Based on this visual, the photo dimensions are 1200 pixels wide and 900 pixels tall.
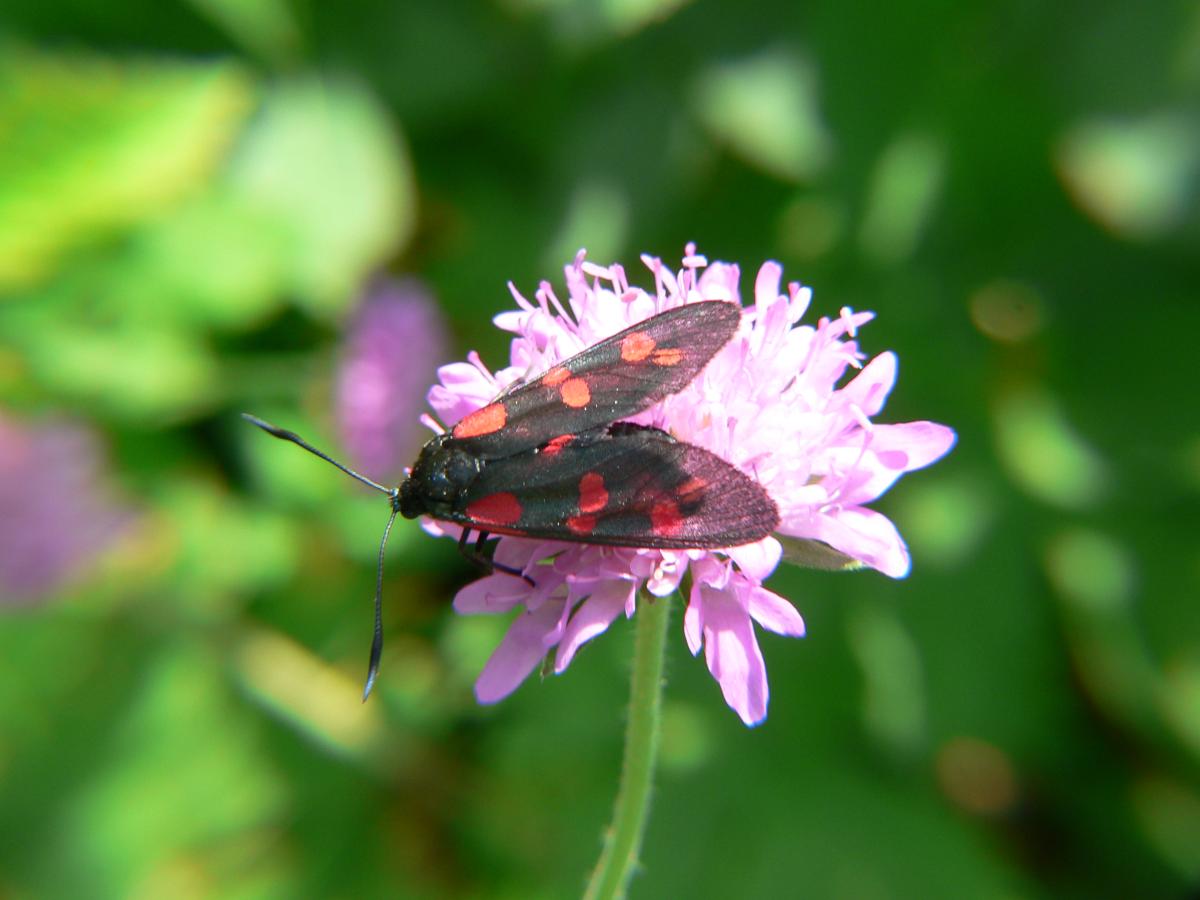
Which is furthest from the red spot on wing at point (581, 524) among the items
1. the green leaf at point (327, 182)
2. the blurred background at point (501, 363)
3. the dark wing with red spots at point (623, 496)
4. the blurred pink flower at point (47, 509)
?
the blurred pink flower at point (47, 509)

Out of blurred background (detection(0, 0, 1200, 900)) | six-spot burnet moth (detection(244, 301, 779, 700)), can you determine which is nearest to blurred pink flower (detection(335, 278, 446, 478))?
blurred background (detection(0, 0, 1200, 900))

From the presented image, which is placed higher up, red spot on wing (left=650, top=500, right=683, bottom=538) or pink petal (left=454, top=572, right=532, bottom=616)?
red spot on wing (left=650, top=500, right=683, bottom=538)

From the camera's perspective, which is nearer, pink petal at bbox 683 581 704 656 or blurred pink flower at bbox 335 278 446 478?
pink petal at bbox 683 581 704 656

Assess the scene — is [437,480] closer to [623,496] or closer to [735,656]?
[623,496]

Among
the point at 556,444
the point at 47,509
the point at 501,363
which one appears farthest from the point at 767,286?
the point at 47,509

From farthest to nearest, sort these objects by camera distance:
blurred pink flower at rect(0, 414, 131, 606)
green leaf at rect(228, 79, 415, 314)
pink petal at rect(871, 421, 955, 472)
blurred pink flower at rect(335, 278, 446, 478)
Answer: green leaf at rect(228, 79, 415, 314) → blurred pink flower at rect(0, 414, 131, 606) → blurred pink flower at rect(335, 278, 446, 478) → pink petal at rect(871, 421, 955, 472)

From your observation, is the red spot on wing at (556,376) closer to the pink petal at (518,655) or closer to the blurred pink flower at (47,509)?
the pink petal at (518,655)

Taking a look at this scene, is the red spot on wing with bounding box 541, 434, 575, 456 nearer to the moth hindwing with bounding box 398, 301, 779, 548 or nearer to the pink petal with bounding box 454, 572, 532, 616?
the moth hindwing with bounding box 398, 301, 779, 548
